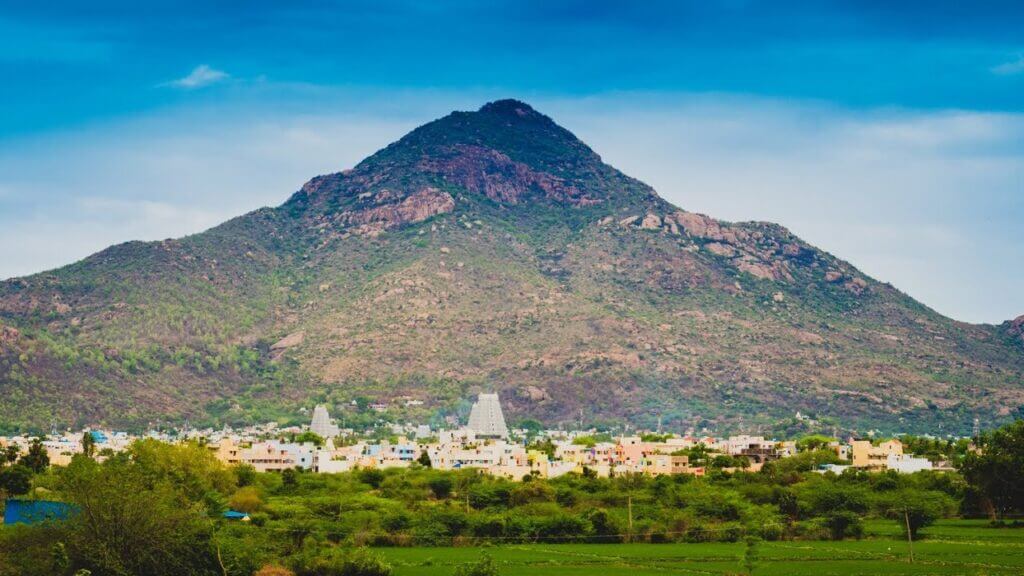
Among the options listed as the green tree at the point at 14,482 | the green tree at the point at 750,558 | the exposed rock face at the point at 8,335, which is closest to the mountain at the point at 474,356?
the exposed rock face at the point at 8,335

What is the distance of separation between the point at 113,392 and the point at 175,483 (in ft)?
308

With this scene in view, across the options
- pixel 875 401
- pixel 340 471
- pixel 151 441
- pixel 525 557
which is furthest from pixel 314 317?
pixel 525 557

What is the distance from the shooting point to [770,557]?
5778 cm

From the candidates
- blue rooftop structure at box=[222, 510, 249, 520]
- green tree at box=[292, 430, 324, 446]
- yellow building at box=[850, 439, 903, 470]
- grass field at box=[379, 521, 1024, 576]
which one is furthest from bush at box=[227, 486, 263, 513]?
yellow building at box=[850, 439, 903, 470]

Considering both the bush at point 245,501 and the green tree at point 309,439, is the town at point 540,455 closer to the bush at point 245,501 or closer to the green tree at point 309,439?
the green tree at point 309,439

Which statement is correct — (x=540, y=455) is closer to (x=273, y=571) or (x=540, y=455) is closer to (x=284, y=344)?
(x=273, y=571)

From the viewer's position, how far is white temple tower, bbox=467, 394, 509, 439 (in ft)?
467

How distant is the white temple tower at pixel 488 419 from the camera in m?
142

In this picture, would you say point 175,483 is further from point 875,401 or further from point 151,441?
point 875,401

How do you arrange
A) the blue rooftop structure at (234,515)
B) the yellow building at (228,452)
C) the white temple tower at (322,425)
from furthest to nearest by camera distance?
the white temple tower at (322,425), the yellow building at (228,452), the blue rooftop structure at (234,515)

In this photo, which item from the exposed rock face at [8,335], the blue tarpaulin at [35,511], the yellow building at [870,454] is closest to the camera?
the blue tarpaulin at [35,511]

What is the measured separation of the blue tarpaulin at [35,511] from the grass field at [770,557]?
40.8 ft

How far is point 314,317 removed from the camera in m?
195

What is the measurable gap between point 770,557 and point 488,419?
287 ft
